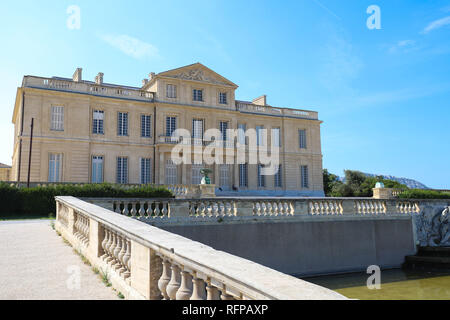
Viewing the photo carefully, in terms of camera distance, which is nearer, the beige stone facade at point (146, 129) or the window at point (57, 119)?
the beige stone facade at point (146, 129)

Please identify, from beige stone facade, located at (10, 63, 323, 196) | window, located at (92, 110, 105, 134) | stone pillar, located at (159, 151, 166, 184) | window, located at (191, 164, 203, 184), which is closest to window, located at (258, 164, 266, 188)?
beige stone facade, located at (10, 63, 323, 196)

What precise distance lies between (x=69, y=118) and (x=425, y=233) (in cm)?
2644

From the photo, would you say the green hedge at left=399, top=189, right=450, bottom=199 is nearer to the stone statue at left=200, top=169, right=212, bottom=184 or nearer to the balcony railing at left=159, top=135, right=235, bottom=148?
the stone statue at left=200, top=169, right=212, bottom=184

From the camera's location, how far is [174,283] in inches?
128

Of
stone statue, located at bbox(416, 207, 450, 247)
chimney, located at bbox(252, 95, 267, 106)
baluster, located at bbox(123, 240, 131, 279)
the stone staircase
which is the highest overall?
chimney, located at bbox(252, 95, 267, 106)

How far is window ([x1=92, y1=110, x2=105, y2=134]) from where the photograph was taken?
31172 mm

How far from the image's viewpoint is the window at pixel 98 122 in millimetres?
31172

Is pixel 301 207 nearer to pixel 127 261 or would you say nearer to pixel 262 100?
pixel 127 261

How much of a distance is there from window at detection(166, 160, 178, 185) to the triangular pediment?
8.16 meters

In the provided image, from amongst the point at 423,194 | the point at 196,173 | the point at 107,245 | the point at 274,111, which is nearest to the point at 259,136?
the point at 274,111

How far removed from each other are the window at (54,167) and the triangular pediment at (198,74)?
11.5 metres

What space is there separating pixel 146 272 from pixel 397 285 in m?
11.7

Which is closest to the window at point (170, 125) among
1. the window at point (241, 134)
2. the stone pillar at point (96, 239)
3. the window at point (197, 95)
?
the window at point (197, 95)

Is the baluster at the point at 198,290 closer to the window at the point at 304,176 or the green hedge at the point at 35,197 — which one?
the green hedge at the point at 35,197
